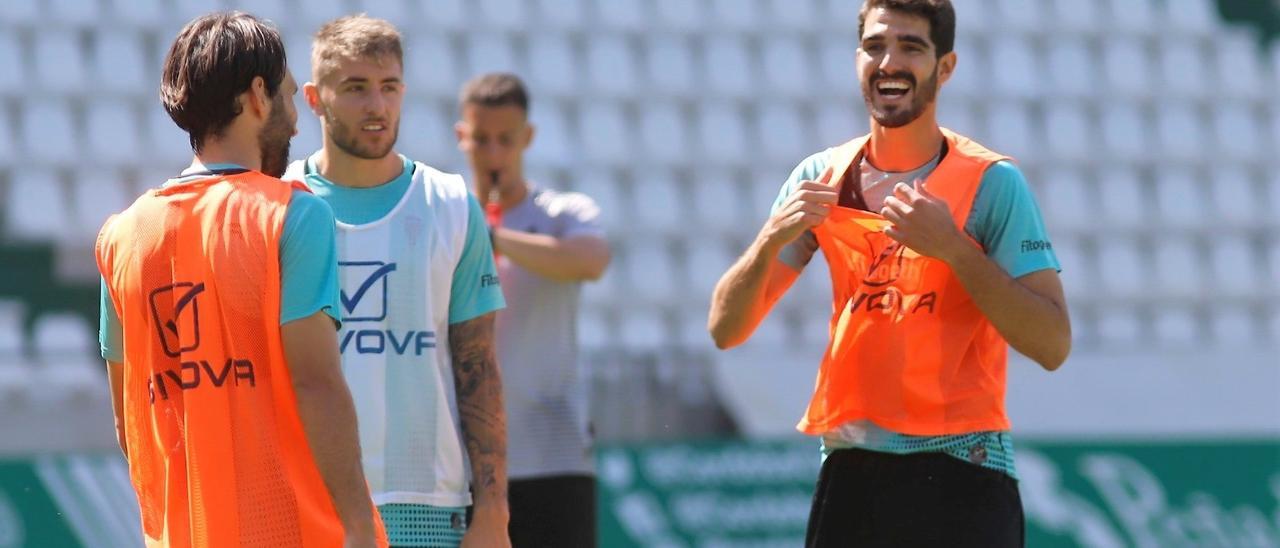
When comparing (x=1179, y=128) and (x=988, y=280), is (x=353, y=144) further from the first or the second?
(x=1179, y=128)

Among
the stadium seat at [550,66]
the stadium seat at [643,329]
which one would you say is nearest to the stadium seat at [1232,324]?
the stadium seat at [643,329]

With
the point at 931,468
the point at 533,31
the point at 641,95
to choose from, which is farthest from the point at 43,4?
the point at 931,468

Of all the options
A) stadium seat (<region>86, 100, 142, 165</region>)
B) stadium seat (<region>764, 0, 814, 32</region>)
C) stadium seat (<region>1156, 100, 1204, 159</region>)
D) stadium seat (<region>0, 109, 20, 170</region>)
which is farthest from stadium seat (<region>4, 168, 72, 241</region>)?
stadium seat (<region>1156, 100, 1204, 159</region>)

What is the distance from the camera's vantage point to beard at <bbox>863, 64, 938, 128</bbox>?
3.83 m

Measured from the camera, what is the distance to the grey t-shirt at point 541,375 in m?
5.31

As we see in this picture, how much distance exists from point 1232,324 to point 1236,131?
1.80 metres

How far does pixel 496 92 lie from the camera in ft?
18.6

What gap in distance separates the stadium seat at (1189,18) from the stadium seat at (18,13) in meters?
8.46

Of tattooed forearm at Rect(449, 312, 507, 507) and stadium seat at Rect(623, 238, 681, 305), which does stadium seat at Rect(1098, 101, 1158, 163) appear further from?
tattooed forearm at Rect(449, 312, 507, 507)

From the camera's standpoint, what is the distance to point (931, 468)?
3773 millimetres

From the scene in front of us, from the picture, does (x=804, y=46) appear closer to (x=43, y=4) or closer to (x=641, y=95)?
(x=641, y=95)

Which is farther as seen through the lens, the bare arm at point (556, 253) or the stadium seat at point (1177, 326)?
the stadium seat at point (1177, 326)

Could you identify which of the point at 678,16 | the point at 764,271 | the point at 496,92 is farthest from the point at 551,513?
the point at 678,16

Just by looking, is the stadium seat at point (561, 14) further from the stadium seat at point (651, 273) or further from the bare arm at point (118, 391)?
the bare arm at point (118, 391)
